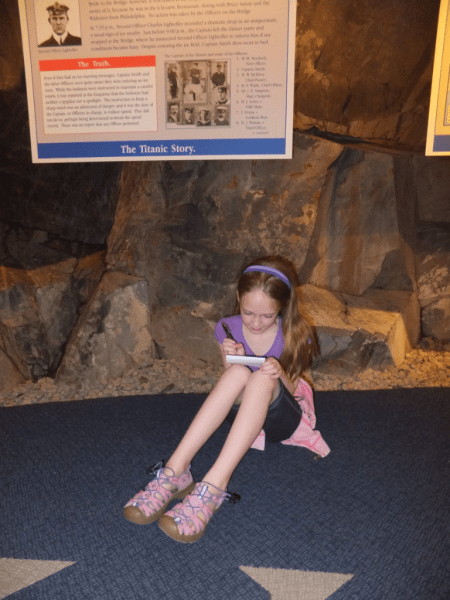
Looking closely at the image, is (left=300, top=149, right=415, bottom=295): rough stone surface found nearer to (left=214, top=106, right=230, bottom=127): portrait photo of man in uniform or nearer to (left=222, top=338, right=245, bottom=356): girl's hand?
(left=214, top=106, right=230, bottom=127): portrait photo of man in uniform

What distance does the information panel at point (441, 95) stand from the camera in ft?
7.38

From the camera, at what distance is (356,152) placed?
3.06 m

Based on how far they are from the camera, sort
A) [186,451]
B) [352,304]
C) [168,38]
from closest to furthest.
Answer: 1. [186,451]
2. [168,38]
3. [352,304]

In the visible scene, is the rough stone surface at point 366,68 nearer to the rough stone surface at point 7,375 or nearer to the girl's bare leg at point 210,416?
the girl's bare leg at point 210,416

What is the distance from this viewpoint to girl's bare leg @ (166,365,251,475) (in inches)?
67.9

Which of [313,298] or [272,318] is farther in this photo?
[313,298]

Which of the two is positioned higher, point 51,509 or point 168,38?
point 168,38

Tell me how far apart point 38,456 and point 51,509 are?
0.43 metres

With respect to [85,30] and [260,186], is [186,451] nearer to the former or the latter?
[260,186]

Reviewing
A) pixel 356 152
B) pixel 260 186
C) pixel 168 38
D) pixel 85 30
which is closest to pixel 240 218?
pixel 260 186

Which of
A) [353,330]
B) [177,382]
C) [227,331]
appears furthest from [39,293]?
[353,330]

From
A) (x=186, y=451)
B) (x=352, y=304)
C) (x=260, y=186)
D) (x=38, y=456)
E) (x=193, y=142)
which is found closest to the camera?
(x=186, y=451)

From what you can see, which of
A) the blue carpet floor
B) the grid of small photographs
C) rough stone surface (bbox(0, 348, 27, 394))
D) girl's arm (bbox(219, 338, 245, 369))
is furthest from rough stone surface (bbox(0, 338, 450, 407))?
the grid of small photographs

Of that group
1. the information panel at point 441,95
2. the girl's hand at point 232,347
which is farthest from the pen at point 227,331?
the information panel at point 441,95
